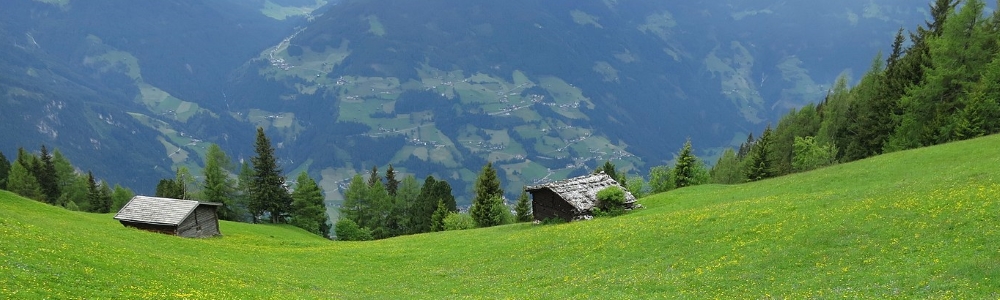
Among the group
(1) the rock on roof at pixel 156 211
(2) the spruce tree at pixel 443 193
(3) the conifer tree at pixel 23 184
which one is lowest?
(1) the rock on roof at pixel 156 211

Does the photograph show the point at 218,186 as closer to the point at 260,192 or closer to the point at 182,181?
the point at 260,192

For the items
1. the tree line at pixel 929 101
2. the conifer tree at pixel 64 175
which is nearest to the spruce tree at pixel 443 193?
the tree line at pixel 929 101

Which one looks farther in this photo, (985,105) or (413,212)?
(413,212)

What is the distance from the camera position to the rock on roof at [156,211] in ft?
186

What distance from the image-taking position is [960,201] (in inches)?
1137

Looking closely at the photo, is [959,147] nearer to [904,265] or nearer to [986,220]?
[986,220]

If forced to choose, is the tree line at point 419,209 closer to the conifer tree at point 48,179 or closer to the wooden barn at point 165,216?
the wooden barn at point 165,216

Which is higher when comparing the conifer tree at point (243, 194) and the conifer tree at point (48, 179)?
the conifer tree at point (48, 179)

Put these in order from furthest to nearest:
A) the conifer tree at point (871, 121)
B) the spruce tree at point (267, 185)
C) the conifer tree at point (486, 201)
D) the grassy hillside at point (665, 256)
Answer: the spruce tree at point (267, 185) → the conifer tree at point (486, 201) → the conifer tree at point (871, 121) → the grassy hillside at point (665, 256)

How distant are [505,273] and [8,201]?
2074 inches

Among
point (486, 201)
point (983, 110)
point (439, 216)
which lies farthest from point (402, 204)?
point (983, 110)

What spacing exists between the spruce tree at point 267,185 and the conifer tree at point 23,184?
42636 mm

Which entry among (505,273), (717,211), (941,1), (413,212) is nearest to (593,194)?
(717,211)

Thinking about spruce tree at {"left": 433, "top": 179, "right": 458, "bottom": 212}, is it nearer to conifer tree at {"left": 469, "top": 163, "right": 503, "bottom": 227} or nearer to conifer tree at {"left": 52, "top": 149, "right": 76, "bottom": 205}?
conifer tree at {"left": 469, "top": 163, "right": 503, "bottom": 227}
